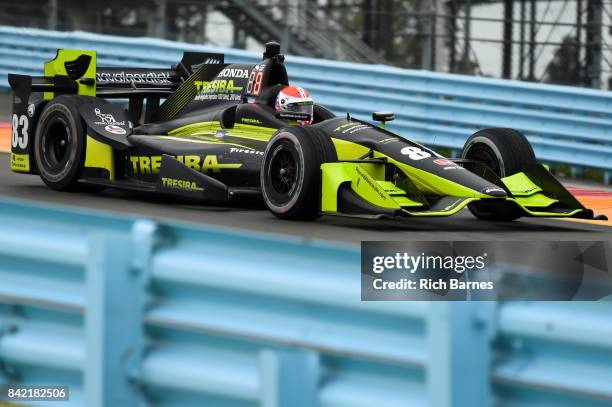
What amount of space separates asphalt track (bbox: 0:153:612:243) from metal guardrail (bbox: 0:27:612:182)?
15.1ft

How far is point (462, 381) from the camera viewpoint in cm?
358

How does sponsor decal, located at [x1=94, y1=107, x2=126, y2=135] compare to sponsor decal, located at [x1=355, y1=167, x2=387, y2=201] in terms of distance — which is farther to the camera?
sponsor decal, located at [x1=94, y1=107, x2=126, y2=135]

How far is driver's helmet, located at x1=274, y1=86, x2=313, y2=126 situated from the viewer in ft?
34.4

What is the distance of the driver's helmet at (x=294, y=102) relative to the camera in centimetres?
1048

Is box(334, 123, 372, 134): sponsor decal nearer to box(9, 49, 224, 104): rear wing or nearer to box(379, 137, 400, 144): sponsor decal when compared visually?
box(379, 137, 400, 144): sponsor decal

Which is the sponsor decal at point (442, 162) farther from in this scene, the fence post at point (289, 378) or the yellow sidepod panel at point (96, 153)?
the fence post at point (289, 378)

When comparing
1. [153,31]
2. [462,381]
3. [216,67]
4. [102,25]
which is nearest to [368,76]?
[216,67]

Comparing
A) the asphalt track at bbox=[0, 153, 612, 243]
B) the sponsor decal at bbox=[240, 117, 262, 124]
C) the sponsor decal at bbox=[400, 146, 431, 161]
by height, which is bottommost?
the asphalt track at bbox=[0, 153, 612, 243]

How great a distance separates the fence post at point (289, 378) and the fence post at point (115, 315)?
2.20 feet

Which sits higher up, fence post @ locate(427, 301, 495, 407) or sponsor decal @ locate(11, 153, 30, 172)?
sponsor decal @ locate(11, 153, 30, 172)

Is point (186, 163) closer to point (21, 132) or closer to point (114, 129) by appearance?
point (114, 129)

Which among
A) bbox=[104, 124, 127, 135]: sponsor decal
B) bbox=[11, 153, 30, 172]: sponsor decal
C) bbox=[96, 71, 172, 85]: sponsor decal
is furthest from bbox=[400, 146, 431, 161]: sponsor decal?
bbox=[11, 153, 30, 172]: sponsor decal

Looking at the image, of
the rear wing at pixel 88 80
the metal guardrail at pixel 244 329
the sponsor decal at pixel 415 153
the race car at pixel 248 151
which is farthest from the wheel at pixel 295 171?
the metal guardrail at pixel 244 329

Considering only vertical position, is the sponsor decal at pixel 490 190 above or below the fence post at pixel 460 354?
above
